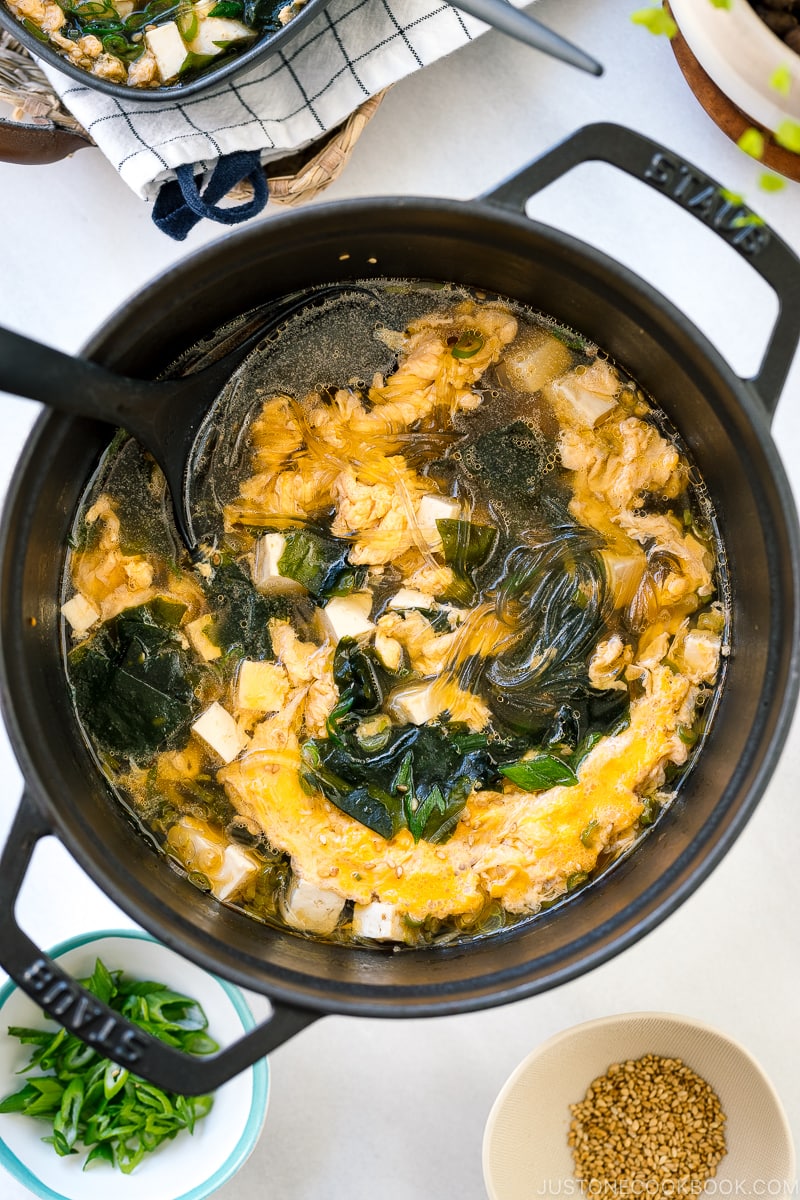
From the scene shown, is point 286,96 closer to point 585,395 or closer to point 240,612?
point 585,395

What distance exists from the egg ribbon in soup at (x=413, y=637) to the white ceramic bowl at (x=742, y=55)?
0.53 metres

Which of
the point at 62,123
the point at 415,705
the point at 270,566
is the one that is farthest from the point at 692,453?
the point at 62,123

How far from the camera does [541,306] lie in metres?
1.96

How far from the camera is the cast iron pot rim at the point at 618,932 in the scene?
162 centimetres

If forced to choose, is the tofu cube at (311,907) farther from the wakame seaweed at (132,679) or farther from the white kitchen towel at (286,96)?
the white kitchen towel at (286,96)

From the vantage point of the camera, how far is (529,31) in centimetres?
152

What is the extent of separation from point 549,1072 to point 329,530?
1254mm

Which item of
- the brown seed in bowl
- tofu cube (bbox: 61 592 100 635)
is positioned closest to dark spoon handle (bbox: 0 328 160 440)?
tofu cube (bbox: 61 592 100 635)

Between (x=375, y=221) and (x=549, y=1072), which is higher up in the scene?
(x=375, y=221)

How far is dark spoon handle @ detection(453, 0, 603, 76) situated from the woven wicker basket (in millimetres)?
428

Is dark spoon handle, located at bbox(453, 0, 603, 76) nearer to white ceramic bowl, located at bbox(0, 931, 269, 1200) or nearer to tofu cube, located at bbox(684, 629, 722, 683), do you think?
tofu cube, located at bbox(684, 629, 722, 683)

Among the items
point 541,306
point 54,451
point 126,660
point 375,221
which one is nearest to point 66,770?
point 126,660

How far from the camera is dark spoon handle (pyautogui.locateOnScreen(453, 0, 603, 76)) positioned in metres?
1.49

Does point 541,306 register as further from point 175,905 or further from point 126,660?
point 175,905
